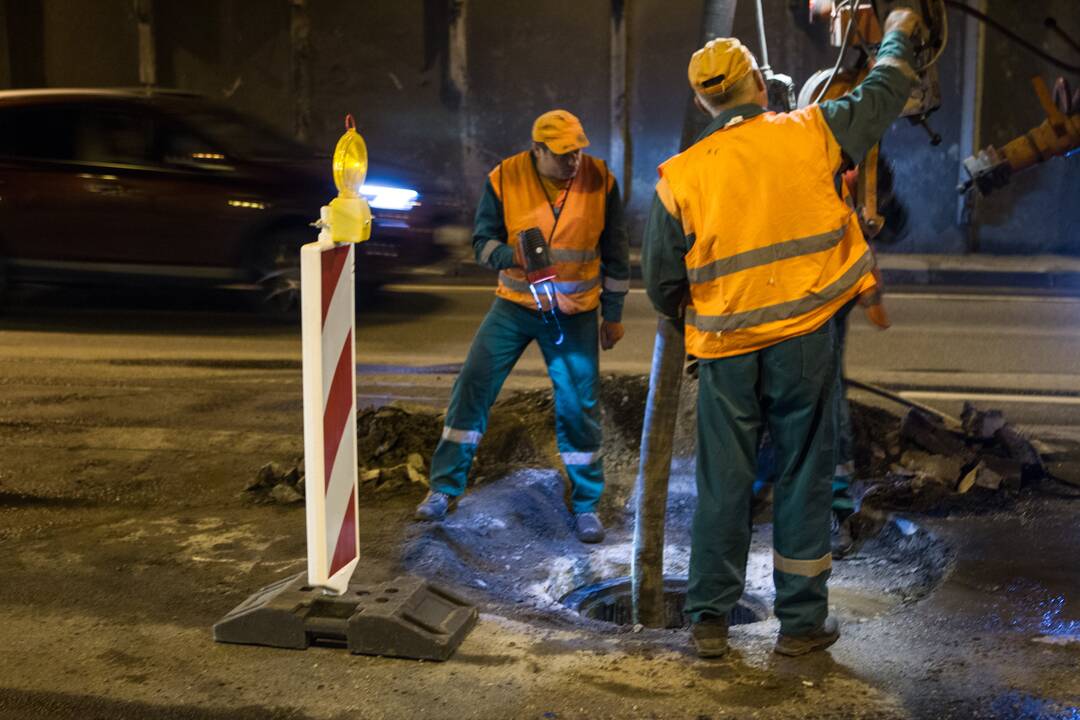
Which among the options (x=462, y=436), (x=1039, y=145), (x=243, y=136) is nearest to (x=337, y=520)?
(x=462, y=436)

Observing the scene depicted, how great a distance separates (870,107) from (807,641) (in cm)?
165

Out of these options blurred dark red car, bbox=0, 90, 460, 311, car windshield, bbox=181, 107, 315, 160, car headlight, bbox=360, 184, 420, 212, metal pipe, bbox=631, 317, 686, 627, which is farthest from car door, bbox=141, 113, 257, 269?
metal pipe, bbox=631, 317, 686, 627

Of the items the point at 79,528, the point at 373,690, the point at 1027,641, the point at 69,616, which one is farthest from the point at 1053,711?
the point at 79,528

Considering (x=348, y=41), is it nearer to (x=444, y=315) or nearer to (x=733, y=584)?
(x=444, y=315)

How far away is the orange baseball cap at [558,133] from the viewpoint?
5312mm

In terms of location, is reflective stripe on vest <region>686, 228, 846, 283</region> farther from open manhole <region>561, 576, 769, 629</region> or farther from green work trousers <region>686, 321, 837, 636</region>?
open manhole <region>561, 576, 769, 629</region>

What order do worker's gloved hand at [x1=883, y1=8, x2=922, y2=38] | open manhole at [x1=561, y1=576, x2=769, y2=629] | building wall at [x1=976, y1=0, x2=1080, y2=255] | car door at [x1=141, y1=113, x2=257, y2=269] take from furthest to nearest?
building wall at [x1=976, y1=0, x2=1080, y2=255]
car door at [x1=141, y1=113, x2=257, y2=269]
open manhole at [x1=561, y1=576, x2=769, y2=629]
worker's gloved hand at [x1=883, y1=8, x2=922, y2=38]

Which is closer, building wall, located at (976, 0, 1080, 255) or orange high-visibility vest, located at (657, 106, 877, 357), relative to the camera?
orange high-visibility vest, located at (657, 106, 877, 357)

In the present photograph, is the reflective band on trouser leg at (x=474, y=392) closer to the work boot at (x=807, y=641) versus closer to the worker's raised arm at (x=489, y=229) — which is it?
the worker's raised arm at (x=489, y=229)

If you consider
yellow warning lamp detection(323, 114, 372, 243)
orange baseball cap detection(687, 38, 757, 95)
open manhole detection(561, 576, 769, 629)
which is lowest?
open manhole detection(561, 576, 769, 629)

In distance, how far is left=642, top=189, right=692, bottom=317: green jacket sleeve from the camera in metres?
4.00

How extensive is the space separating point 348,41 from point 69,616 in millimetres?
13741

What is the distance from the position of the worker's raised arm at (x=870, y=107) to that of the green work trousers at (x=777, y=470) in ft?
1.85

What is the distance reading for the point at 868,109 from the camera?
154 inches
